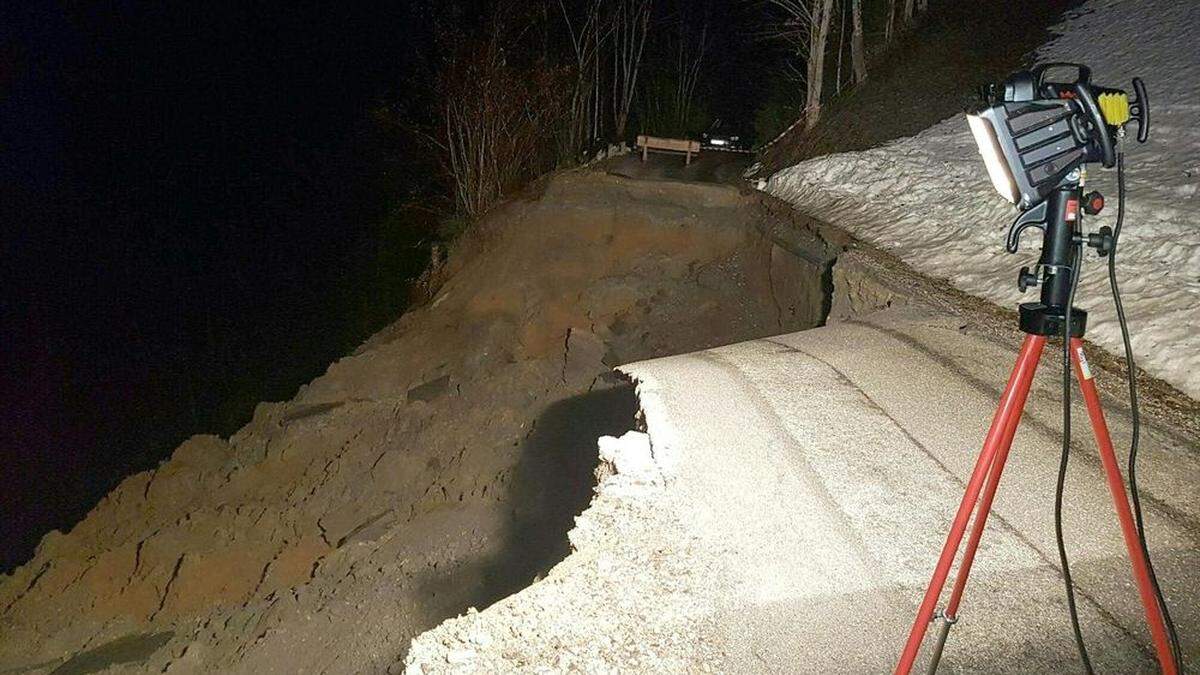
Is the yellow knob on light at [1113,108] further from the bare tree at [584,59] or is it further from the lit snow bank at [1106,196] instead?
the bare tree at [584,59]

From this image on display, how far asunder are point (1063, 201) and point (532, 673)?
235 cm

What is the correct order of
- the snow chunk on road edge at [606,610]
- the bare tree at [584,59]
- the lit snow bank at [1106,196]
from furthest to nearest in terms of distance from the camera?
the bare tree at [584,59], the lit snow bank at [1106,196], the snow chunk on road edge at [606,610]

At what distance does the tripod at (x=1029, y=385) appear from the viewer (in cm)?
222

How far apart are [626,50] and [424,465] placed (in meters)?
25.7

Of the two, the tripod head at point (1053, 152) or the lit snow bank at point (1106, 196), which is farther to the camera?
the lit snow bank at point (1106, 196)

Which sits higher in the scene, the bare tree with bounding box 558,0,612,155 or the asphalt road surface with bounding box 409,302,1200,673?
the bare tree with bounding box 558,0,612,155

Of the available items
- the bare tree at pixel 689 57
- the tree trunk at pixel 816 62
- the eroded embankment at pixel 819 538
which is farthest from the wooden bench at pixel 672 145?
the bare tree at pixel 689 57

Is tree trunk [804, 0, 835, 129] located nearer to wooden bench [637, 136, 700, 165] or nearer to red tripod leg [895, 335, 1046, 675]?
wooden bench [637, 136, 700, 165]

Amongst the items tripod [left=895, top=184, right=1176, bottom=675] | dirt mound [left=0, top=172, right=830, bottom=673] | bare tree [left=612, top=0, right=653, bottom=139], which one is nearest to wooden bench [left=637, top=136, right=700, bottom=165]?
dirt mound [left=0, top=172, right=830, bottom=673]

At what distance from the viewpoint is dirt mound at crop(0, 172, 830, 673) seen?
7.16 metres

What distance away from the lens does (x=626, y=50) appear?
102 ft

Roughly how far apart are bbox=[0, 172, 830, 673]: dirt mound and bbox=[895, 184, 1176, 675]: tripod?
184 inches

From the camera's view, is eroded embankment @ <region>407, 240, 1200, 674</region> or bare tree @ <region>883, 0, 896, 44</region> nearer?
eroded embankment @ <region>407, 240, 1200, 674</region>

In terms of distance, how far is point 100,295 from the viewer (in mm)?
28422
